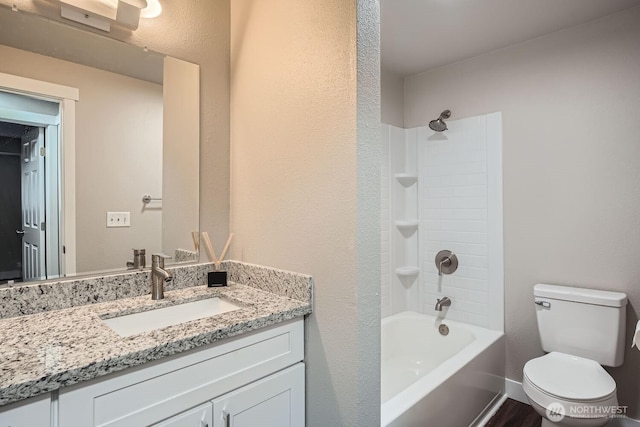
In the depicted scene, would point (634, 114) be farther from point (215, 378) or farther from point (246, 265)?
point (215, 378)

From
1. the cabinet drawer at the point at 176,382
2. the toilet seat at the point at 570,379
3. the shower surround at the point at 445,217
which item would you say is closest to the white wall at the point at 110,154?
the cabinet drawer at the point at 176,382

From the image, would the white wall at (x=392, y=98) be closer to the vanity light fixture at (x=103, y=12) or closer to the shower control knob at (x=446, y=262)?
the shower control knob at (x=446, y=262)

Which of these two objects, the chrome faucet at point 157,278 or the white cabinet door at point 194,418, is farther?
the chrome faucet at point 157,278

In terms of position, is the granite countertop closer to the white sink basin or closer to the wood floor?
the white sink basin

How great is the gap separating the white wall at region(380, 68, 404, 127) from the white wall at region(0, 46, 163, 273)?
1.83 meters

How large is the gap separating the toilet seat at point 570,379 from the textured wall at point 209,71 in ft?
5.96

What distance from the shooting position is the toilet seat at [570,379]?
1633 mm

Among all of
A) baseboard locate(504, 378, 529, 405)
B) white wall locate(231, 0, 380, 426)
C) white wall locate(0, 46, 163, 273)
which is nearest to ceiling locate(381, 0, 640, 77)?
white wall locate(231, 0, 380, 426)

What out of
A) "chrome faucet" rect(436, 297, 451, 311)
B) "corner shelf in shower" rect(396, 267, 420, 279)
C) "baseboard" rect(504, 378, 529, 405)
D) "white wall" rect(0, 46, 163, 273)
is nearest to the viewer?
"white wall" rect(0, 46, 163, 273)

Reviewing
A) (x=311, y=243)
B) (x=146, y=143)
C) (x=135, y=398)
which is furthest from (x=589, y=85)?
(x=135, y=398)

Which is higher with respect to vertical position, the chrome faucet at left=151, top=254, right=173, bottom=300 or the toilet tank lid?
the chrome faucet at left=151, top=254, right=173, bottom=300

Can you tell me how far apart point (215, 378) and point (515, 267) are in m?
2.22

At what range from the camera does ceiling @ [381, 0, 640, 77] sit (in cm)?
192

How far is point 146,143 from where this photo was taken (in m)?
1.48
